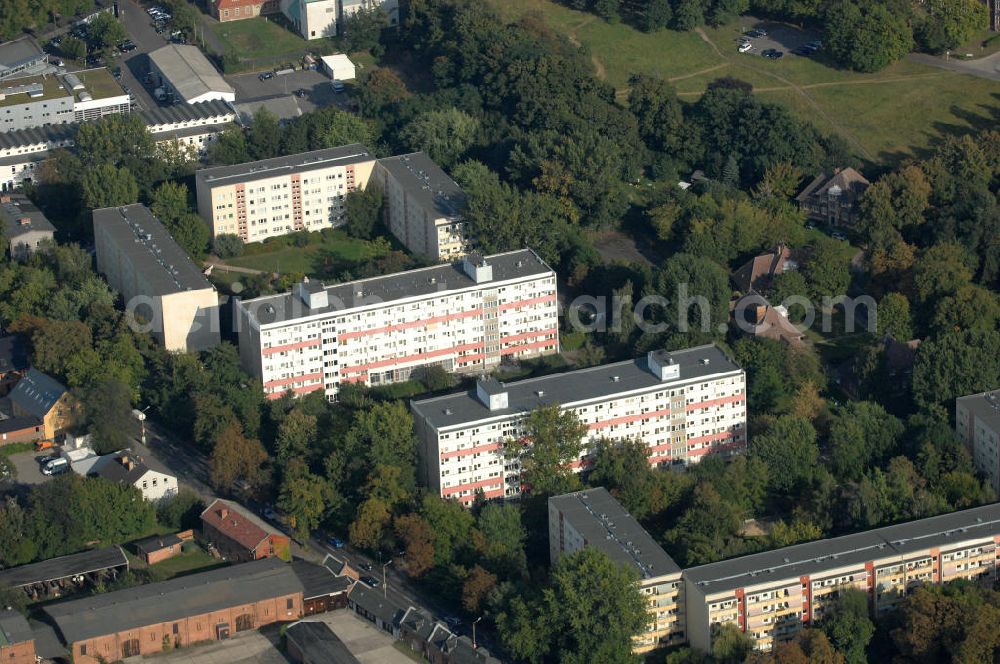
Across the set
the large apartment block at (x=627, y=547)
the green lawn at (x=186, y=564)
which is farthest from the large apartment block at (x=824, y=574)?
the green lawn at (x=186, y=564)

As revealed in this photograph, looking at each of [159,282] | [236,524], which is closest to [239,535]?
[236,524]

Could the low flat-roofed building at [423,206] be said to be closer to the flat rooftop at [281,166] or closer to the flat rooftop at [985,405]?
the flat rooftop at [281,166]

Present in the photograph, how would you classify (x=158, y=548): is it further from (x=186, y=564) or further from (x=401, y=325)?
(x=401, y=325)

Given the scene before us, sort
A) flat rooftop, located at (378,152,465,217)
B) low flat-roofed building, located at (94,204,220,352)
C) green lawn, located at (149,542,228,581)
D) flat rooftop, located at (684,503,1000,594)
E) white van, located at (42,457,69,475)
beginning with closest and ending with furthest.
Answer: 1. flat rooftop, located at (684,503,1000,594)
2. green lawn, located at (149,542,228,581)
3. white van, located at (42,457,69,475)
4. low flat-roofed building, located at (94,204,220,352)
5. flat rooftop, located at (378,152,465,217)

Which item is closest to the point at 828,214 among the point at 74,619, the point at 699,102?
the point at 699,102

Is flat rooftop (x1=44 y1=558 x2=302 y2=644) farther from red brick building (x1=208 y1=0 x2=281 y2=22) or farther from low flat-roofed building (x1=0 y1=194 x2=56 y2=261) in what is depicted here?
red brick building (x1=208 y1=0 x2=281 y2=22)

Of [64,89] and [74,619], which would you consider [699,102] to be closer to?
[64,89]

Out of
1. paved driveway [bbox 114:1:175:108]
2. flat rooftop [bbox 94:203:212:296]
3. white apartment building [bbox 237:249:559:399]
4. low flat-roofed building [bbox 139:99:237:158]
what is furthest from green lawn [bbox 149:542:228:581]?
paved driveway [bbox 114:1:175:108]
